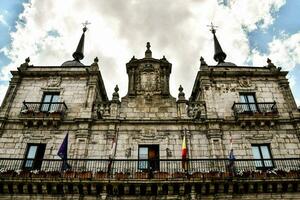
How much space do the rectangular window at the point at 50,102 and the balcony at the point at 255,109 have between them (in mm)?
11780

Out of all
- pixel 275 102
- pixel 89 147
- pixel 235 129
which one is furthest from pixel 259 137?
pixel 89 147

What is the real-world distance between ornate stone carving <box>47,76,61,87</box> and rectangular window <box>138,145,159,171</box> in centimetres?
800

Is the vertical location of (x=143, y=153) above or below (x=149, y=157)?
above

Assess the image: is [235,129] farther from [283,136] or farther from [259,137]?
[283,136]

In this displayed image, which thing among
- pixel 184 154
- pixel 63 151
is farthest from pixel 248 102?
pixel 63 151

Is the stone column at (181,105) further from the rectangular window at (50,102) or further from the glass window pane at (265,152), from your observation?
the rectangular window at (50,102)

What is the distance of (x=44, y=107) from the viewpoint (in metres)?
20.4

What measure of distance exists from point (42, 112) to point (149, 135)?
7.00m

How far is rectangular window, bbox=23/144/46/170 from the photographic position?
57.5 ft

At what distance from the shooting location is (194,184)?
15.8 meters

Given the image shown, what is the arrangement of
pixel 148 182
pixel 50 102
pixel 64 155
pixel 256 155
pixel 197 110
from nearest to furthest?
pixel 148 182, pixel 64 155, pixel 256 155, pixel 197 110, pixel 50 102

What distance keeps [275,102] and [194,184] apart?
8.66 metres

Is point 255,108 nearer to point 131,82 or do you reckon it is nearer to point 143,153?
point 143,153

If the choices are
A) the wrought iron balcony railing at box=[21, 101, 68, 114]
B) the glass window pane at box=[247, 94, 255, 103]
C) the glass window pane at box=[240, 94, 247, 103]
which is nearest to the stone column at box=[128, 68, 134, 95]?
the wrought iron balcony railing at box=[21, 101, 68, 114]
